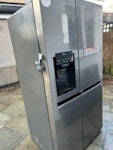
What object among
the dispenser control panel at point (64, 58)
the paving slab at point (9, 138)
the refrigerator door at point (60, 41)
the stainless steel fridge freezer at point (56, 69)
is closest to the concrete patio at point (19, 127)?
the paving slab at point (9, 138)

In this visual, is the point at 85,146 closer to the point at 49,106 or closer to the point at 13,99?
the point at 49,106

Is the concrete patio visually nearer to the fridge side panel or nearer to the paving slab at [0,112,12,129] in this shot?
the paving slab at [0,112,12,129]

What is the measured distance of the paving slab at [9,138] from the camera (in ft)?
6.60

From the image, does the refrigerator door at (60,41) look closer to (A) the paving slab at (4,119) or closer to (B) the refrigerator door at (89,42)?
(B) the refrigerator door at (89,42)

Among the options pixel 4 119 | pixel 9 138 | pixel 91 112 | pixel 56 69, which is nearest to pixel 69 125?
pixel 91 112

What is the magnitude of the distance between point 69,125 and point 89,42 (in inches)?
33.7

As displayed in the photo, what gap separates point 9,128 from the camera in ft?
7.92

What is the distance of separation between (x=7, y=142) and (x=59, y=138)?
1.06 meters

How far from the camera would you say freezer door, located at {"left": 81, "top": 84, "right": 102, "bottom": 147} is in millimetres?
1653

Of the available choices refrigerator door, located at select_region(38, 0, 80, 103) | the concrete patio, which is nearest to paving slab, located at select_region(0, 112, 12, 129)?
the concrete patio

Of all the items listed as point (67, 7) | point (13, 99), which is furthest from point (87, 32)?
point (13, 99)

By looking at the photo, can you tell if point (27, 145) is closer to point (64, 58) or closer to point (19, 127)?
point (19, 127)

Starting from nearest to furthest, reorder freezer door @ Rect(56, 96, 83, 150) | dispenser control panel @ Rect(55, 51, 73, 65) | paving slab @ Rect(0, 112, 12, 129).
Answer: dispenser control panel @ Rect(55, 51, 73, 65), freezer door @ Rect(56, 96, 83, 150), paving slab @ Rect(0, 112, 12, 129)

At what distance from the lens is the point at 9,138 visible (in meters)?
2.18
